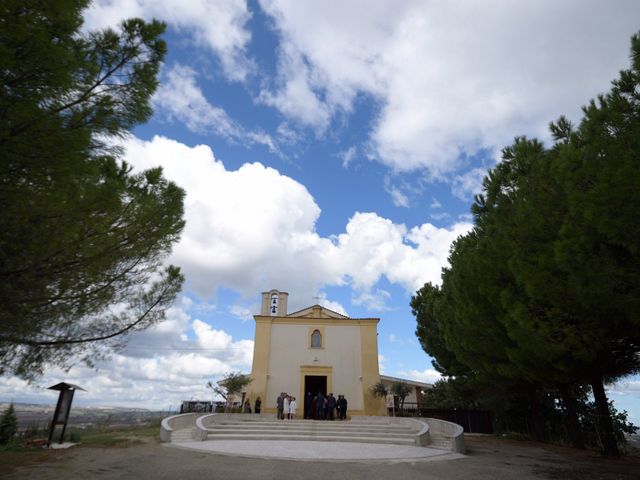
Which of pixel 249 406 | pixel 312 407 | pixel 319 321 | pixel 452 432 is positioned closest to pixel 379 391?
pixel 312 407

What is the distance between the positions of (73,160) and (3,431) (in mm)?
10745

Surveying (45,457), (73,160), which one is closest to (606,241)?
(73,160)

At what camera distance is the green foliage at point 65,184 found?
435cm

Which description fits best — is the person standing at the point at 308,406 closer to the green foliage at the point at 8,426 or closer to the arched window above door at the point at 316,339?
the arched window above door at the point at 316,339

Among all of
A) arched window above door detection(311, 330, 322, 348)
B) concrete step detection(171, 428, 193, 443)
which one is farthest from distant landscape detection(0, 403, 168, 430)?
arched window above door detection(311, 330, 322, 348)

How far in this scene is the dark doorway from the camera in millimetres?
21906

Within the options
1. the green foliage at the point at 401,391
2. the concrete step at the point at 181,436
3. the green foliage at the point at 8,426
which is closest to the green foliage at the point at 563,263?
the green foliage at the point at 401,391

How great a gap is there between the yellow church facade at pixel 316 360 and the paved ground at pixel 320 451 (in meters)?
9.14

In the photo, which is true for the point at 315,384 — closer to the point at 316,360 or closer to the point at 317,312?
the point at 316,360

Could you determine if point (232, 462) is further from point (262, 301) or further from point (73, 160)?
point (262, 301)

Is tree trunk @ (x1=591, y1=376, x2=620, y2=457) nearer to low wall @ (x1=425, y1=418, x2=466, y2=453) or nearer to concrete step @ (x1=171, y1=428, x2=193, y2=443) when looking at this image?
low wall @ (x1=425, y1=418, x2=466, y2=453)

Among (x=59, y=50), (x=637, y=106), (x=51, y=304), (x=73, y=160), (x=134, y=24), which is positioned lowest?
(x=51, y=304)

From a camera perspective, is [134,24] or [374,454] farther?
[374,454]

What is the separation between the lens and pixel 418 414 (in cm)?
1995
